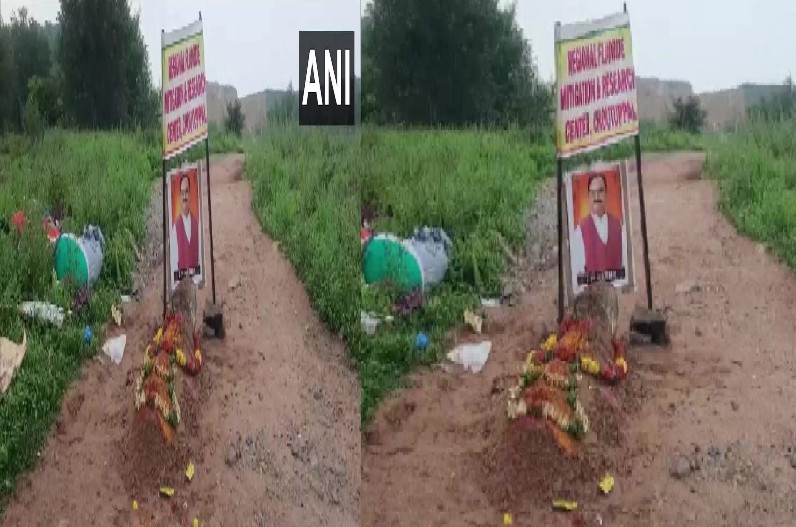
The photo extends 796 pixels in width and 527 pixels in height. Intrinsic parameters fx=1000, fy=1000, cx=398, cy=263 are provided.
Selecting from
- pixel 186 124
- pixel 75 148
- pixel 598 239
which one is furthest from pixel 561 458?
pixel 75 148

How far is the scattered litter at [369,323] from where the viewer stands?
231 centimetres

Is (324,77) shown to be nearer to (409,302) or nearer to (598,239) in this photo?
(409,302)

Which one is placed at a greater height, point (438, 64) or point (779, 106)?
point (438, 64)

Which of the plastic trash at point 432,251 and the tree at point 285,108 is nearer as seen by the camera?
the plastic trash at point 432,251

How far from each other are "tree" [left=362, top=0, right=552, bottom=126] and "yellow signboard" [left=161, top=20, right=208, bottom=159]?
391 millimetres

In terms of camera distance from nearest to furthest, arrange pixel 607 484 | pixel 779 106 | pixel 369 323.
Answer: pixel 607 484 < pixel 779 106 < pixel 369 323

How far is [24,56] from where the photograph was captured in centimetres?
244

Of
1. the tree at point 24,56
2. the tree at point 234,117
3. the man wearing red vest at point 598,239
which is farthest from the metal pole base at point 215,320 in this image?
the man wearing red vest at point 598,239

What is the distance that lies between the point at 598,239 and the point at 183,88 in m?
1.04

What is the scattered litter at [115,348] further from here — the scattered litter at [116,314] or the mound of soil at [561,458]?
Result: the mound of soil at [561,458]

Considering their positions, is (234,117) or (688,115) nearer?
(688,115)

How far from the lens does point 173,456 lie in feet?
7.56

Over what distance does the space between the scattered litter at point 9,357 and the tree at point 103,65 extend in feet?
1.83

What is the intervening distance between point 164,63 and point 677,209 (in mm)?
1236
